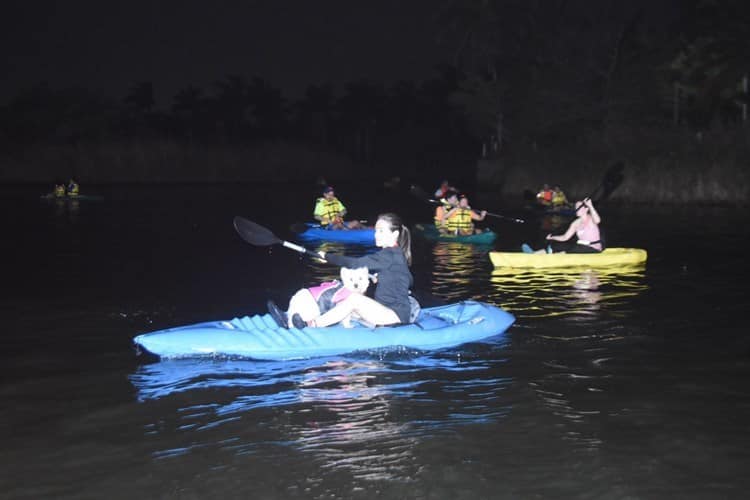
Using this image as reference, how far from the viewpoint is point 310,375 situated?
673 centimetres

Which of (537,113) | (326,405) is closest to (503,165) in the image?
(537,113)

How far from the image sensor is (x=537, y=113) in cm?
4141

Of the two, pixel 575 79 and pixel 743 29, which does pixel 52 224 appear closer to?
pixel 743 29

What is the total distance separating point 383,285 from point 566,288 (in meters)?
4.30

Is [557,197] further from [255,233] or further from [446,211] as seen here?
[255,233]

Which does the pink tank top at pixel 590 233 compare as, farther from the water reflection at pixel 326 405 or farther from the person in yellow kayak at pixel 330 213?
the water reflection at pixel 326 405

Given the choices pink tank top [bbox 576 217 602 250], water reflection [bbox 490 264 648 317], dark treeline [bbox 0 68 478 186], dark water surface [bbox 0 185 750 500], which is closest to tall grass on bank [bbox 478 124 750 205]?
pink tank top [bbox 576 217 602 250]

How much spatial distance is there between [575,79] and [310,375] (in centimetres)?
3626

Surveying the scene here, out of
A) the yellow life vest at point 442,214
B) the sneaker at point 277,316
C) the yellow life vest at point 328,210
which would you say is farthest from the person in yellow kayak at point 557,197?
the sneaker at point 277,316

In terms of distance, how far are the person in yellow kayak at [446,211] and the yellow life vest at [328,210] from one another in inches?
77.3

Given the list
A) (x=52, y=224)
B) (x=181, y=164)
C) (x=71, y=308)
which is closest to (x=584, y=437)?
(x=71, y=308)

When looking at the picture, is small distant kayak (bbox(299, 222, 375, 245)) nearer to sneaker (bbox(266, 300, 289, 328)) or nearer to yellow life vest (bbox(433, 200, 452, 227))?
yellow life vest (bbox(433, 200, 452, 227))

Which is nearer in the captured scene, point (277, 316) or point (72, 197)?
point (277, 316)

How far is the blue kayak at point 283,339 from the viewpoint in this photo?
22.8 feet
